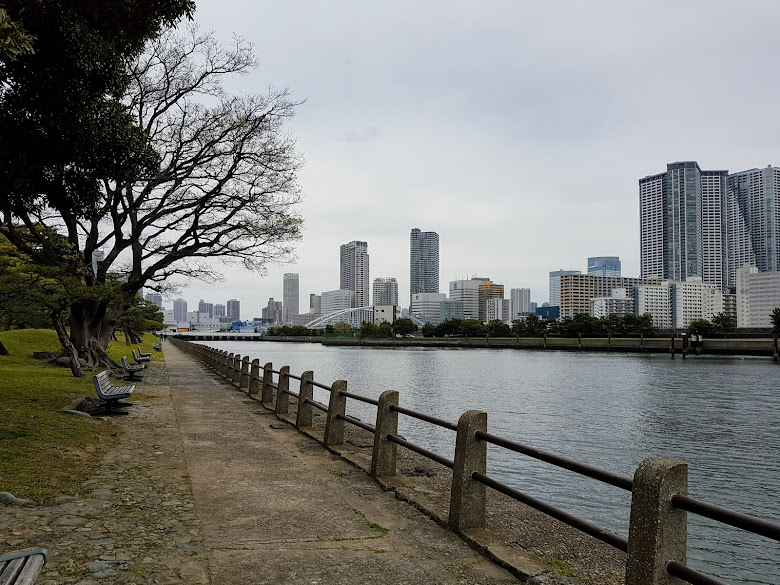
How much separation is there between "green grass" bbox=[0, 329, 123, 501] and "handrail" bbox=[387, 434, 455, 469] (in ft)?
12.9

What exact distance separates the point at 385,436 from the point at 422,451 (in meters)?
1.16

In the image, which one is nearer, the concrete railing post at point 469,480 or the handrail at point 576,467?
the handrail at point 576,467

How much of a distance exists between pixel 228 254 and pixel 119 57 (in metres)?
16.3

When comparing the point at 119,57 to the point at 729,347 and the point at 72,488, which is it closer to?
the point at 72,488

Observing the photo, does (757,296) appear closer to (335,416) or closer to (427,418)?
A: (335,416)

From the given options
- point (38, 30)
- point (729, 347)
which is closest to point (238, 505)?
point (38, 30)

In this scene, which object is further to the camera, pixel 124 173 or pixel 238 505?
pixel 124 173

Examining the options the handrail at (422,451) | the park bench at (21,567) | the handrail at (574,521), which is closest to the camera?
the park bench at (21,567)

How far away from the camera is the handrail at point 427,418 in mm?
6930

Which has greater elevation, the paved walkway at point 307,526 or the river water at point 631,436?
the paved walkway at point 307,526

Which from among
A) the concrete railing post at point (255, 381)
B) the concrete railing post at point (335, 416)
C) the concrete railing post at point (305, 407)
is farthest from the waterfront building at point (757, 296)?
the concrete railing post at point (335, 416)

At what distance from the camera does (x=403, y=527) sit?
6.32 meters

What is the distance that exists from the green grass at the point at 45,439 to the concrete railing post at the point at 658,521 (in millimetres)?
6189

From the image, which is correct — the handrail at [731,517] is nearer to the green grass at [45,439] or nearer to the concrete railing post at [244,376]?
the green grass at [45,439]
